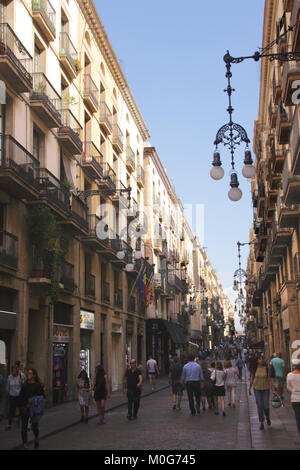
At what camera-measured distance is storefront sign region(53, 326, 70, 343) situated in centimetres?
2153

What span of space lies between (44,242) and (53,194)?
228 cm

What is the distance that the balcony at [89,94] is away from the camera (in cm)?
2672

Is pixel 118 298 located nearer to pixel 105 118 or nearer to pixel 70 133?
pixel 105 118

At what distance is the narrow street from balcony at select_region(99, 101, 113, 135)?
1710 centimetres

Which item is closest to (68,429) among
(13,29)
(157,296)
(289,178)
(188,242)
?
(289,178)

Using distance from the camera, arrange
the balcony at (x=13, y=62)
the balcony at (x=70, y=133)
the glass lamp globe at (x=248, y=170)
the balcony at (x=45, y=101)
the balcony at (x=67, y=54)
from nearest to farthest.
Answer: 1. the glass lamp globe at (x=248, y=170)
2. the balcony at (x=13, y=62)
3. the balcony at (x=45, y=101)
4. the balcony at (x=70, y=133)
5. the balcony at (x=67, y=54)

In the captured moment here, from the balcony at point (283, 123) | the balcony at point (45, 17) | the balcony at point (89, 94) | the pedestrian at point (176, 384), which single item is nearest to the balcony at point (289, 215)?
the balcony at point (283, 123)

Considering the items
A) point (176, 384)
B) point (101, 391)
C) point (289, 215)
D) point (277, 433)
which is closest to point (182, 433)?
point (277, 433)

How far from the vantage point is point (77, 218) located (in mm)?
23078

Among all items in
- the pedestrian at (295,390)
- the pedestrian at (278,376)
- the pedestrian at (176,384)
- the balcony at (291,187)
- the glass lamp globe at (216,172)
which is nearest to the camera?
the pedestrian at (295,390)

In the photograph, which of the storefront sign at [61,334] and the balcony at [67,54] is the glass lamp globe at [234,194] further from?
the balcony at [67,54]

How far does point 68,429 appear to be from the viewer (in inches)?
558

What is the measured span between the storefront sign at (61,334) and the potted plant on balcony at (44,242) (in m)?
2.69
